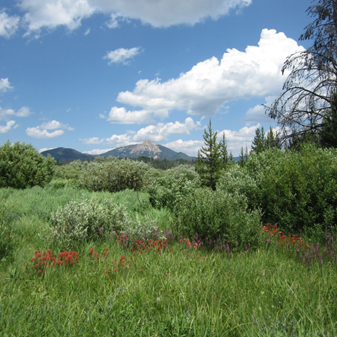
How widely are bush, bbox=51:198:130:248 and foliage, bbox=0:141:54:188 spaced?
10091 mm

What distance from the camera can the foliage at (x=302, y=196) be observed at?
6066 millimetres

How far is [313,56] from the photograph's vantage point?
16734mm

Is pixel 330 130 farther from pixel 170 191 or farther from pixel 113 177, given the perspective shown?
pixel 113 177

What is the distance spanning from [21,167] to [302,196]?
13581 mm

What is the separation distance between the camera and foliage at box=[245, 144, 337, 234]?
6066 millimetres

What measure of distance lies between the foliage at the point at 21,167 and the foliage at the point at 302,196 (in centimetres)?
1244

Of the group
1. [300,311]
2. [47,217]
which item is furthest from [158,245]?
[47,217]

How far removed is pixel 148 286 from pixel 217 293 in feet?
2.52

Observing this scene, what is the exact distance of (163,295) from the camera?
2.66 meters

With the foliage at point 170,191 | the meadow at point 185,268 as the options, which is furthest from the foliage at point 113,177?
the meadow at point 185,268

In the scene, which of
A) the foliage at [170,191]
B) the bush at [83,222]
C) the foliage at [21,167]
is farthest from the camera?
the foliage at [21,167]

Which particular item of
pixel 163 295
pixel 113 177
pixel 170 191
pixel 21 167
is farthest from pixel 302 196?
pixel 21 167

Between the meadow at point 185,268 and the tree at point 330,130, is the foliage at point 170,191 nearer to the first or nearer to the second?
the meadow at point 185,268

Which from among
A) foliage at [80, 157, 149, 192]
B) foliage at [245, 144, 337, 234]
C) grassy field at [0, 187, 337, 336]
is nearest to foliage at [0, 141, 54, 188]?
foliage at [80, 157, 149, 192]
